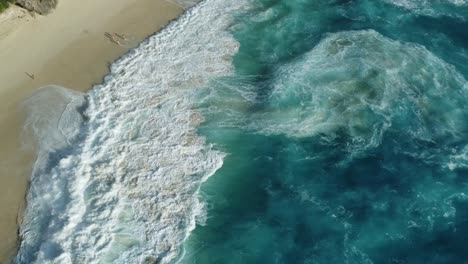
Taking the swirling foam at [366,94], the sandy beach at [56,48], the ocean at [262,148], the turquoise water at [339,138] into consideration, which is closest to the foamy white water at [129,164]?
the ocean at [262,148]

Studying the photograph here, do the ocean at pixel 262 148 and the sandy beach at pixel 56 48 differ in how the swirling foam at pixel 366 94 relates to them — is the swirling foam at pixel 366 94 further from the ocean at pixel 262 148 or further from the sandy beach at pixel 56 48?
the sandy beach at pixel 56 48

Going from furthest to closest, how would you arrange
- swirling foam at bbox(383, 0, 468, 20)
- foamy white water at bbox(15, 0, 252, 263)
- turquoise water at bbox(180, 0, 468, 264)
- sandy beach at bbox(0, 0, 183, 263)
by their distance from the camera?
1. swirling foam at bbox(383, 0, 468, 20)
2. sandy beach at bbox(0, 0, 183, 263)
3. turquoise water at bbox(180, 0, 468, 264)
4. foamy white water at bbox(15, 0, 252, 263)

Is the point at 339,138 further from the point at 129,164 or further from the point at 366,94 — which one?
the point at 129,164

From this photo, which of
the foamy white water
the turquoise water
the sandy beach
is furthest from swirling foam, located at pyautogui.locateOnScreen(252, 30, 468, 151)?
the sandy beach

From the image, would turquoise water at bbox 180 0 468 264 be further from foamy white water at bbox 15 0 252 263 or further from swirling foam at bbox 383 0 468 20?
foamy white water at bbox 15 0 252 263

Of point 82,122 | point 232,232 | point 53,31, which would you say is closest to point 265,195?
point 232,232

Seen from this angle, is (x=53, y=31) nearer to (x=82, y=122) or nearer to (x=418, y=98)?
(x=82, y=122)
